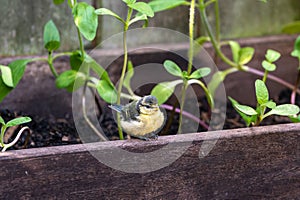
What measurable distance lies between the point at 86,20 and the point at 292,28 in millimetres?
949

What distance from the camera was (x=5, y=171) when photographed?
1.10m

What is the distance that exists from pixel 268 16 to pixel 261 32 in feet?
0.20

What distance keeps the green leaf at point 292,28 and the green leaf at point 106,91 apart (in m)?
0.79

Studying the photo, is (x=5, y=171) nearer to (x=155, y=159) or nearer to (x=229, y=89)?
(x=155, y=159)

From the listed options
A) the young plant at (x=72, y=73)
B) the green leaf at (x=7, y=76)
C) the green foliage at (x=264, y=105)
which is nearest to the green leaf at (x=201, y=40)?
the young plant at (x=72, y=73)

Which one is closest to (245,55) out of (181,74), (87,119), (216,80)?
(216,80)

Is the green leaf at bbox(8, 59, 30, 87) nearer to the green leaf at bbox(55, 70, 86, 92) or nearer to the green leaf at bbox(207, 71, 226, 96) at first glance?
the green leaf at bbox(55, 70, 86, 92)

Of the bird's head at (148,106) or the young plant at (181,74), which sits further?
the young plant at (181,74)

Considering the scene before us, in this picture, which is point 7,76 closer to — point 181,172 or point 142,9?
point 142,9

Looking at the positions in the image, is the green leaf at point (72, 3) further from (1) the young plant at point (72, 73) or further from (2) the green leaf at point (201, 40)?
(2) the green leaf at point (201, 40)

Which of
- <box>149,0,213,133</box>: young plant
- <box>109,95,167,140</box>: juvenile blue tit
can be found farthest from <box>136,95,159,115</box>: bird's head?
<box>149,0,213,133</box>: young plant

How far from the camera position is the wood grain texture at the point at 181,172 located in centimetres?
112

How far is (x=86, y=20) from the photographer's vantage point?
4.18 ft

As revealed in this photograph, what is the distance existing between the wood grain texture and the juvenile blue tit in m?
0.03
